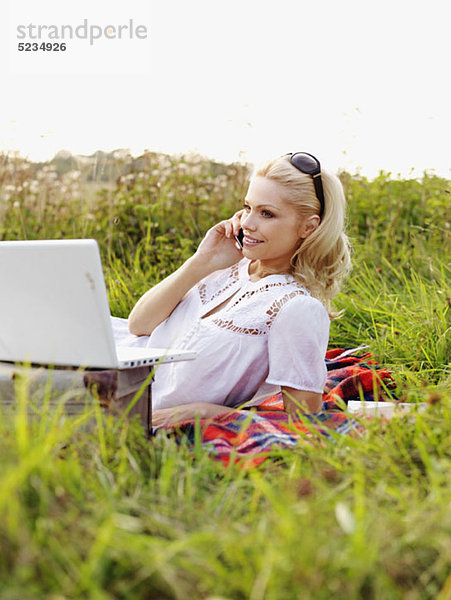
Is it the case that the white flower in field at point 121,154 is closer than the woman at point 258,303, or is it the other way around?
the woman at point 258,303

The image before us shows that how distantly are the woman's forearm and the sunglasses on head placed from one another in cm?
52

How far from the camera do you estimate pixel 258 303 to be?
8.57 feet

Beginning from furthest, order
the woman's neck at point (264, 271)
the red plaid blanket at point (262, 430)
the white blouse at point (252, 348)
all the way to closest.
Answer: the woman's neck at point (264, 271), the white blouse at point (252, 348), the red plaid blanket at point (262, 430)

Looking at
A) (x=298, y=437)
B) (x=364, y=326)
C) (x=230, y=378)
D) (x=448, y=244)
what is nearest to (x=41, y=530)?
(x=298, y=437)

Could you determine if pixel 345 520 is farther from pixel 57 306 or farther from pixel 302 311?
pixel 302 311

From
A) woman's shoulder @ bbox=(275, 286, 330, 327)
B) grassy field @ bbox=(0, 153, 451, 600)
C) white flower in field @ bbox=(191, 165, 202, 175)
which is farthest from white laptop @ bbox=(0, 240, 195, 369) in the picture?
white flower in field @ bbox=(191, 165, 202, 175)

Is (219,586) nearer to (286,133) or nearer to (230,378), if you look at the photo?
(230,378)

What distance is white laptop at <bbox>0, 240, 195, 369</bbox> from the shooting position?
188 cm

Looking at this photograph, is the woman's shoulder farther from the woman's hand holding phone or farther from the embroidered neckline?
the woman's hand holding phone

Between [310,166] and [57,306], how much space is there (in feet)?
3.92

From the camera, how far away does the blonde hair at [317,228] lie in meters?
2.69

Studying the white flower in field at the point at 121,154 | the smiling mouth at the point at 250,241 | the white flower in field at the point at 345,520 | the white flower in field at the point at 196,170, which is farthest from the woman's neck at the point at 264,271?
the white flower in field at the point at 121,154

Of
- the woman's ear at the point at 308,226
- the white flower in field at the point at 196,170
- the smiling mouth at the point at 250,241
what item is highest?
the woman's ear at the point at 308,226

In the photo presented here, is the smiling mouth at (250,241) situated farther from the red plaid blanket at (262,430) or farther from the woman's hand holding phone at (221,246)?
the red plaid blanket at (262,430)
